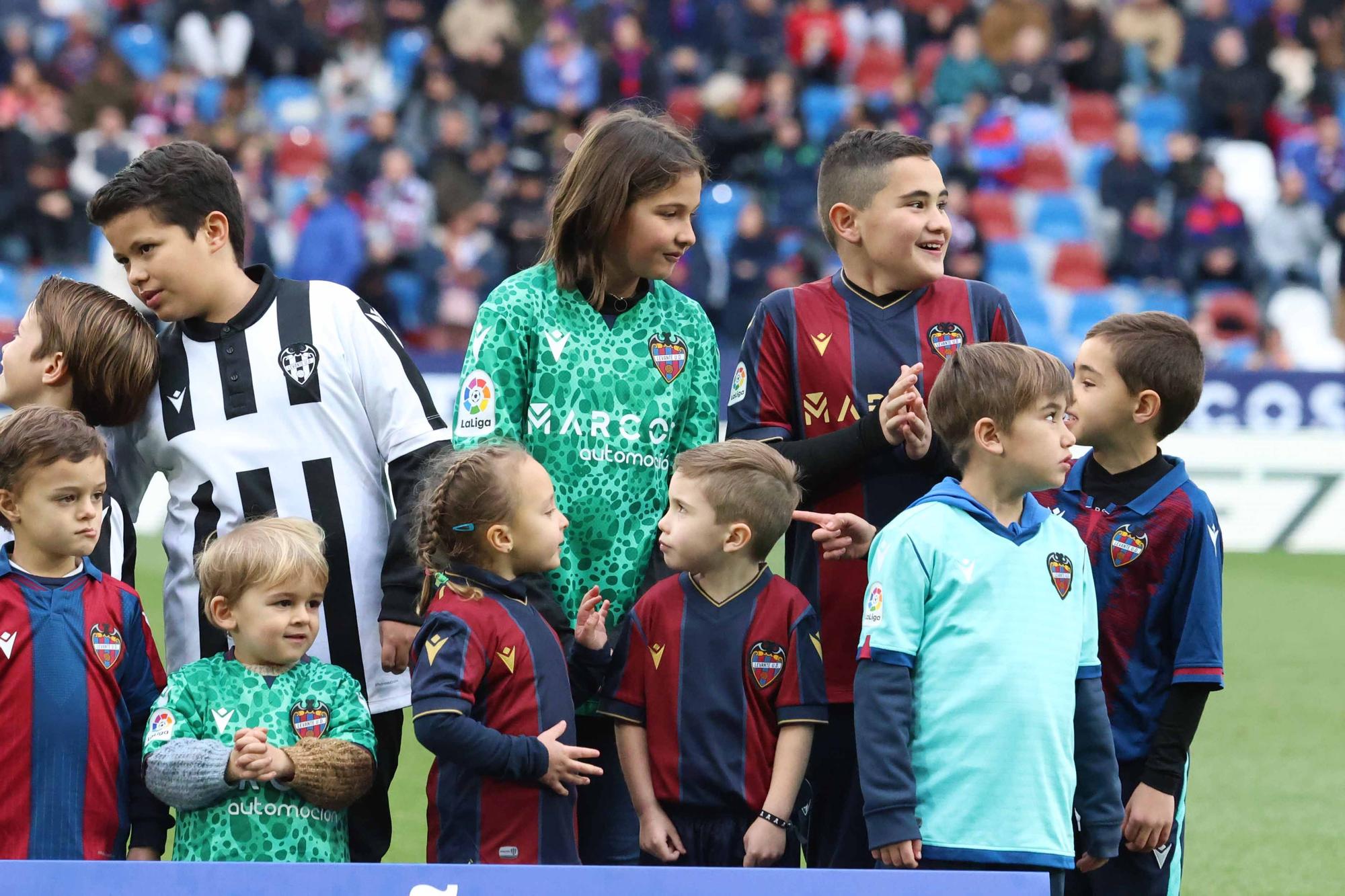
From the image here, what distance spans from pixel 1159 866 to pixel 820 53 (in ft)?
51.4

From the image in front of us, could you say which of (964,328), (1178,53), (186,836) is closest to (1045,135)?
(1178,53)

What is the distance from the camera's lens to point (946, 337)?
3.96m

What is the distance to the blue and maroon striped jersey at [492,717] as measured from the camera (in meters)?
3.48

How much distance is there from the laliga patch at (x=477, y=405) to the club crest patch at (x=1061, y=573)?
1234 mm

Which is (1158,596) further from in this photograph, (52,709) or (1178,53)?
(1178,53)

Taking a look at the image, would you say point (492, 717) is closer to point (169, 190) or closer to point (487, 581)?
point (487, 581)

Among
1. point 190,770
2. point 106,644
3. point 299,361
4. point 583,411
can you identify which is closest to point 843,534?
point 583,411

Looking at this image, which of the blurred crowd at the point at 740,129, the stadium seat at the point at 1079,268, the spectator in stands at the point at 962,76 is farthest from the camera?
the spectator in stands at the point at 962,76

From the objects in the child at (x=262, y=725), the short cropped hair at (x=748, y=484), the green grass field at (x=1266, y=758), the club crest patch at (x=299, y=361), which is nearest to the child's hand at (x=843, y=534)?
the short cropped hair at (x=748, y=484)

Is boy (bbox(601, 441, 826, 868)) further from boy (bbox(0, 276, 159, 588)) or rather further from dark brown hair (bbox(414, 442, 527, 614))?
boy (bbox(0, 276, 159, 588))

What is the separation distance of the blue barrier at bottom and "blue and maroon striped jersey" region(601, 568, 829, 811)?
0.57 metres

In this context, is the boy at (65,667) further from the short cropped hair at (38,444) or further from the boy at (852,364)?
the boy at (852,364)

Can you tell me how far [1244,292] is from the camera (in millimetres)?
16516

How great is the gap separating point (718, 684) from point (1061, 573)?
76cm
